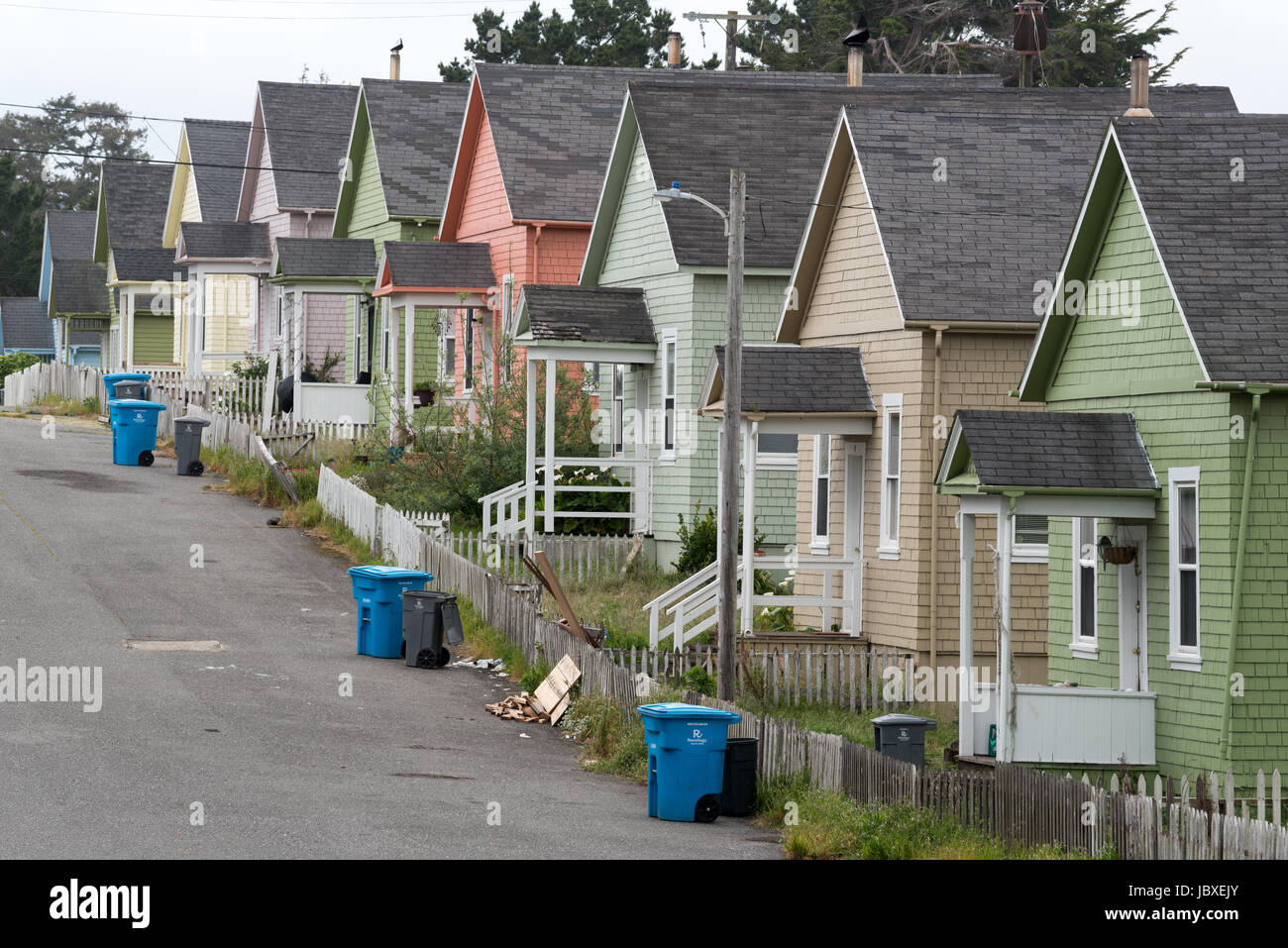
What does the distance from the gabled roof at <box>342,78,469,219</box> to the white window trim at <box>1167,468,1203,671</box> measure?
24.2 m

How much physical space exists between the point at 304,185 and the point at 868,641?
89.0 feet

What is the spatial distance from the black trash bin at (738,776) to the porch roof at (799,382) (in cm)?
719

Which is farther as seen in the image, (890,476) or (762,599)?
(890,476)

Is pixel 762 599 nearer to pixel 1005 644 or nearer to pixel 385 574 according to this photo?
pixel 385 574

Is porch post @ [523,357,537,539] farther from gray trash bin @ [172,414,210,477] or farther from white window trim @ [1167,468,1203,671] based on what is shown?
white window trim @ [1167,468,1203,671]

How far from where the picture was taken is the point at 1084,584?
63.7 ft

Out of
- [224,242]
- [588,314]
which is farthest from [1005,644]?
[224,242]

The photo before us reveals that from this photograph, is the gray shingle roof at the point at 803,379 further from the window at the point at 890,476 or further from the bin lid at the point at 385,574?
the bin lid at the point at 385,574

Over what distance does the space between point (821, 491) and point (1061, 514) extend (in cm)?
776

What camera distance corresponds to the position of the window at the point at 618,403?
3152 cm

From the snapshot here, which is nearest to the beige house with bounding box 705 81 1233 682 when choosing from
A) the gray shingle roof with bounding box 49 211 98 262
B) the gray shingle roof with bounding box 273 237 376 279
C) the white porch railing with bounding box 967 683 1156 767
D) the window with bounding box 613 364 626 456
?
the white porch railing with bounding box 967 683 1156 767

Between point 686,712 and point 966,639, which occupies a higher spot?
point 966,639

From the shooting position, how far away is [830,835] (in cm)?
1381

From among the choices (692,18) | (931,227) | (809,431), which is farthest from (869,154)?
(692,18)
